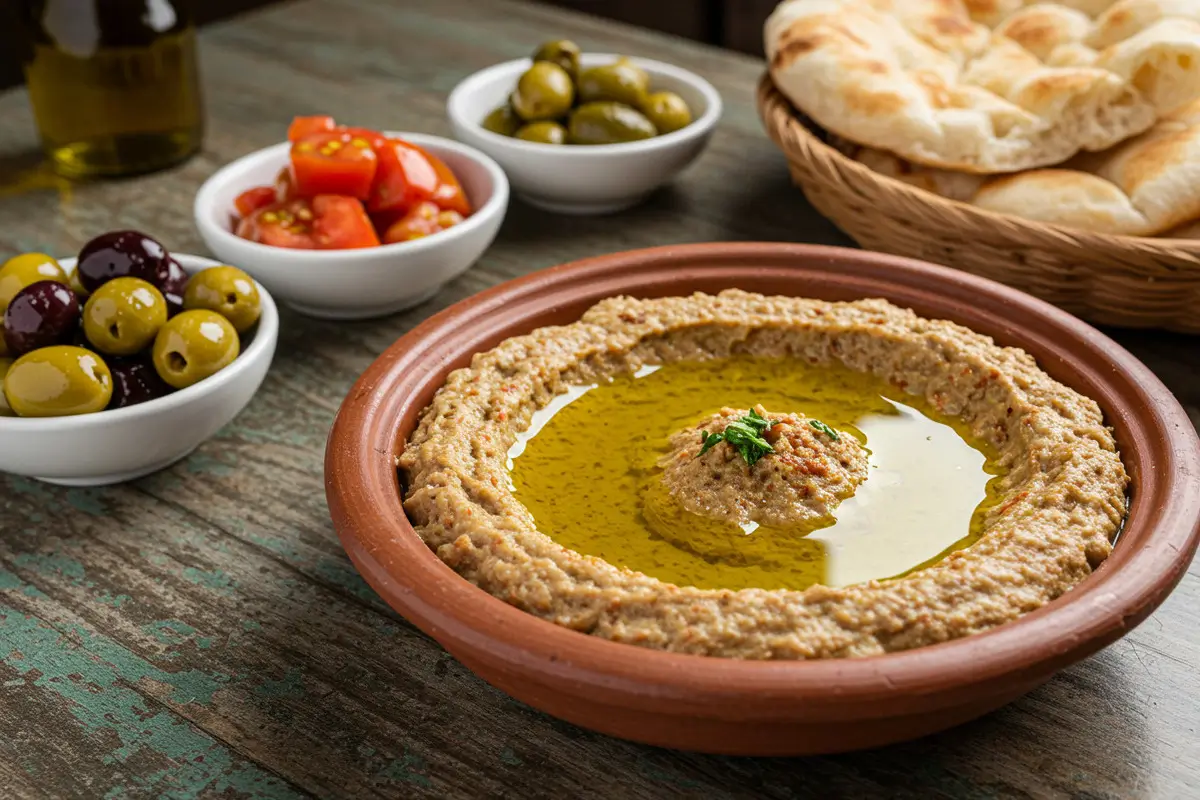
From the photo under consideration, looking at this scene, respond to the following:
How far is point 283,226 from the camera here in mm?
2873

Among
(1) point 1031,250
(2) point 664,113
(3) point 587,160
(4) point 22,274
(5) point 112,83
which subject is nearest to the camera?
(4) point 22,274

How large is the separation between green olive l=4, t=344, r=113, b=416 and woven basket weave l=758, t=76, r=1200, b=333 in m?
Answer: 1.72

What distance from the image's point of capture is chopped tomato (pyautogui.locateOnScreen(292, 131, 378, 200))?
2879 millimetres

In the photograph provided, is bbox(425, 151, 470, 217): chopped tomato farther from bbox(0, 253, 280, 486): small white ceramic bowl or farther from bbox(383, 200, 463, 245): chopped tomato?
bbox(0, 253, 280, 486): small white ceramic bowl

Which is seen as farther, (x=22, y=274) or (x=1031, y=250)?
(x=1031, y=250)

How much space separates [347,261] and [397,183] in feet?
1.02

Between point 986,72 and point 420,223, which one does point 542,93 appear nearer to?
point 420,223

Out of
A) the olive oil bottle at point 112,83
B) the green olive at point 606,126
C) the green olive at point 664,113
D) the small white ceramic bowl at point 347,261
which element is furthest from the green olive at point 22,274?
the green olive at point 664,113

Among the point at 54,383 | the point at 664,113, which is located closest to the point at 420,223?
the point at 664,113

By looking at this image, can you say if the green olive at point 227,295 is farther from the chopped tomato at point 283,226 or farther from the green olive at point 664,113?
the green olive at point 664,113

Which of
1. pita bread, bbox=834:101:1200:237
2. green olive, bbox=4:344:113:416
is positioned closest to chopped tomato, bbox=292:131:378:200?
green olive, bbox=4:344:113:416

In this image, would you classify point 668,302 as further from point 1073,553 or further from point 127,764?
point 127,764

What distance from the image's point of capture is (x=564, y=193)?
3.38 metres

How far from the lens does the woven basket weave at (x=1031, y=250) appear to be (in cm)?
253
